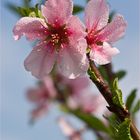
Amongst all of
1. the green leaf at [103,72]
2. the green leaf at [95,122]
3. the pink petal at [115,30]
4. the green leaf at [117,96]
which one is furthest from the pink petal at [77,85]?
the green leaf at [117,96]

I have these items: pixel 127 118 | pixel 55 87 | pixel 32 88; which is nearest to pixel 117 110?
pixel 127 118

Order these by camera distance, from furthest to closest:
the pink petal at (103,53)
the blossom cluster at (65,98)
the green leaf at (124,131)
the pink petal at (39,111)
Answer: the pink petal at (39,111) → the blossom cluster at (65,98) → the pink petal at (103,53) → the green leaf at (124,131)

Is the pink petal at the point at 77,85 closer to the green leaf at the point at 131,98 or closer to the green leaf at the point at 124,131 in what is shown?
the green leaf at the point at 131,98

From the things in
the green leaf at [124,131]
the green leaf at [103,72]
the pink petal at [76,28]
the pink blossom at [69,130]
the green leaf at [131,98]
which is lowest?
the green leaf at [124,131]

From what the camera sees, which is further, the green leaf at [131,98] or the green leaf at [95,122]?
the green leaf at [95,122]

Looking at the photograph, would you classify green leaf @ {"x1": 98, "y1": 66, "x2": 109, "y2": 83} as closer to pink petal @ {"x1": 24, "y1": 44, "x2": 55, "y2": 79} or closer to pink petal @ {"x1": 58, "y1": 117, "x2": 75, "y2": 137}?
pink petal @ {"x1": 24, "y1": 44, "x2": 55, "y2": 79}

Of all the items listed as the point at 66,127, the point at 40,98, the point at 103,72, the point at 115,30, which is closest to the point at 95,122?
the point at 103,72

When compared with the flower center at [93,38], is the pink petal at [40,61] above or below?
above

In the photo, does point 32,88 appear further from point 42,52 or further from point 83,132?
point 42,52
